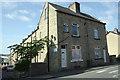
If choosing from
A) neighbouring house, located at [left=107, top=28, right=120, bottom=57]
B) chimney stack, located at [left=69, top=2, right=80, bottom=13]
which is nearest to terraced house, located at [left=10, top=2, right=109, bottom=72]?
chimney stack, located at [left=69, top=2, right=80, bottom=13]

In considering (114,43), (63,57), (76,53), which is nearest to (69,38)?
(76,53)

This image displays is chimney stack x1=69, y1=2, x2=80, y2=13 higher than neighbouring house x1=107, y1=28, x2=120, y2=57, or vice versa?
chimney stack x1=69, y1=2, x2=80, y2=13

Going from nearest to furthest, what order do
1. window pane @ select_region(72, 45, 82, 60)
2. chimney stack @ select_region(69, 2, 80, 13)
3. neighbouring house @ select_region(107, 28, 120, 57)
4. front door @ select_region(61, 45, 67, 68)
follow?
front door @ select_region(61, 45, 67, 68)
window pane @ select_region(72, 45, 82, 60)
chimney stack @ select_region(69, 2, 80, 13)
neighbouring house @ select_region(107, 28, 120, 57)

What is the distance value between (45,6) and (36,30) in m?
4.09

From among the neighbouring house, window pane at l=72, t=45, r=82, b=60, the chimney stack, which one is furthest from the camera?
the neighbouring house

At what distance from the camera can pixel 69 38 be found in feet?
54.7

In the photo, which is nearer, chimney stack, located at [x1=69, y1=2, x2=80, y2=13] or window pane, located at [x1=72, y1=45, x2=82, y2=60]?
window pane, located at [x1=72, y1=45, x2=82, y2=60]

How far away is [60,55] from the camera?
50.2ft

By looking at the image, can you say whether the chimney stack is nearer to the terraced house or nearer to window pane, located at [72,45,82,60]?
the terraced house

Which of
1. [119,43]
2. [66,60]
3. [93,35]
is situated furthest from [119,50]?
[66,60]

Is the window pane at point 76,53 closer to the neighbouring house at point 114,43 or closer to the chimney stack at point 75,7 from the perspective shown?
the chimney stack at point 75,7

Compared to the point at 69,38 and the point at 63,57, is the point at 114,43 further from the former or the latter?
the point at 63,57

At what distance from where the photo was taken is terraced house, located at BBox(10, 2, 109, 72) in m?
15.6

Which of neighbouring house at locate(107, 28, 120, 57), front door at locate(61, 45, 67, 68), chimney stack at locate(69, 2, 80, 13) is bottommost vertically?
front door at locate(61, 45, 67, 68)
